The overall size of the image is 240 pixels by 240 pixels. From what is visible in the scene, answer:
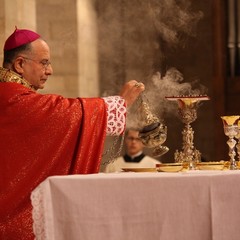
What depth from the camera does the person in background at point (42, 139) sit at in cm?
A: 380

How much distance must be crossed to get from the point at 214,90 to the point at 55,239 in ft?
18.7

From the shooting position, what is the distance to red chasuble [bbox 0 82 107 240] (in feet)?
12.5

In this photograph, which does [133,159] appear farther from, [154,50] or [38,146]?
[38,146]

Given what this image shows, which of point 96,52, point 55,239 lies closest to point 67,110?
point 55,239

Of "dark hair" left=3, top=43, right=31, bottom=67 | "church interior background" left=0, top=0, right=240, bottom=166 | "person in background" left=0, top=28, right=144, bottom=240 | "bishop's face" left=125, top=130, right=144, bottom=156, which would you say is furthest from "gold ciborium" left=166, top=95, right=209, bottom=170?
"bishop's face" left=125, top=130, right=144, bottom=156

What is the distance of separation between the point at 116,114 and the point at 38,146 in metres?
0.45

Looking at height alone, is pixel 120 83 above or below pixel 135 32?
below

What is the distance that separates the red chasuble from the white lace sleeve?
36mm

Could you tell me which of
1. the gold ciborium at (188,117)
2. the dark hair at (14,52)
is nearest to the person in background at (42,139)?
the gold ciborium at (188,117)

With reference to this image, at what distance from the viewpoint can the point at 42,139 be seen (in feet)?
12.6

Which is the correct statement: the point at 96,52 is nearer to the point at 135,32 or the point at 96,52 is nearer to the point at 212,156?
the point at 135,32

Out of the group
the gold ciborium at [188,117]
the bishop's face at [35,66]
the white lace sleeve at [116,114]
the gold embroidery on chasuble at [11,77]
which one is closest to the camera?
the gold ciborium at [188,117]

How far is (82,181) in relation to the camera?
3152 mm

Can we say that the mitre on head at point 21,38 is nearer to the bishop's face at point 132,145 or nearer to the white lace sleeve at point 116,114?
the white lace sleeve at point 116,114
